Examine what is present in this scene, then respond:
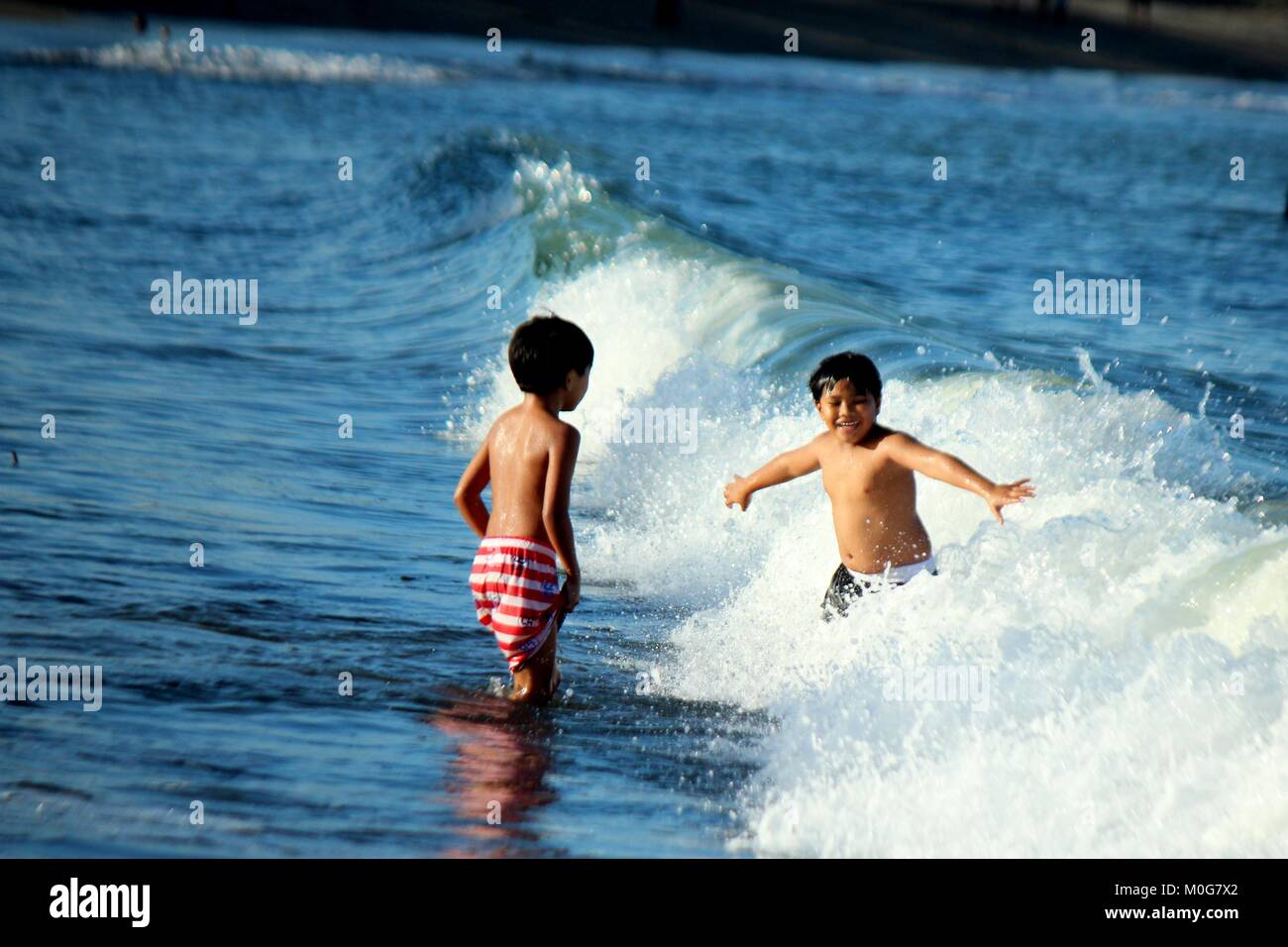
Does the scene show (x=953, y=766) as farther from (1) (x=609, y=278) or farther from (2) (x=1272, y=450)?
(1) (x=609, y=278)

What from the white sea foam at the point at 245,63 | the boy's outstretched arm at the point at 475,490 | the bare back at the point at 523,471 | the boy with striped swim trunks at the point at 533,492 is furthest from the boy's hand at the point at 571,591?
the white sea foam at the point at 245,63

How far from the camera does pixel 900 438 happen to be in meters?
5.79

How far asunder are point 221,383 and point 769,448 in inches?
148

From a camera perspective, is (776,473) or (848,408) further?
(776,473)

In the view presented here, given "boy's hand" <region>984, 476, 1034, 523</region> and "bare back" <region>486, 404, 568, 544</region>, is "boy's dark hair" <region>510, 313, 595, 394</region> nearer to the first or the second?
"bare back" <region>486, 404, 568, 544</region>

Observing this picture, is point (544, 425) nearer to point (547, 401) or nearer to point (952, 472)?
point (547, 401)

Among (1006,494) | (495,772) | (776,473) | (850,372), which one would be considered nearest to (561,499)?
(495,772)

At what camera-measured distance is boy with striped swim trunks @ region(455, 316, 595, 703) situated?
532 centimetres

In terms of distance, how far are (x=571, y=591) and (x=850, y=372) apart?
125 cm

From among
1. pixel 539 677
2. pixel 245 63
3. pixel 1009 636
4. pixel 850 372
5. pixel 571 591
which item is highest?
pixel 245 63

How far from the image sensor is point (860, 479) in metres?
5.88

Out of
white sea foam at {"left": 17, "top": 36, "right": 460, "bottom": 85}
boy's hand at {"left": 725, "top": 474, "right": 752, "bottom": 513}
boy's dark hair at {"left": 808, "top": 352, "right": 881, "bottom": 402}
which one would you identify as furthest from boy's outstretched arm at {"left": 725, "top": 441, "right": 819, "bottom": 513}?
white sea foam at {"left": 17, "top": 36, "right": 460, "bottom": 85}

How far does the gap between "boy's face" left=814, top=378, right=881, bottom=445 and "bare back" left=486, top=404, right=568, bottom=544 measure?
992 mm

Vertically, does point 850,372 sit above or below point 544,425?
above
